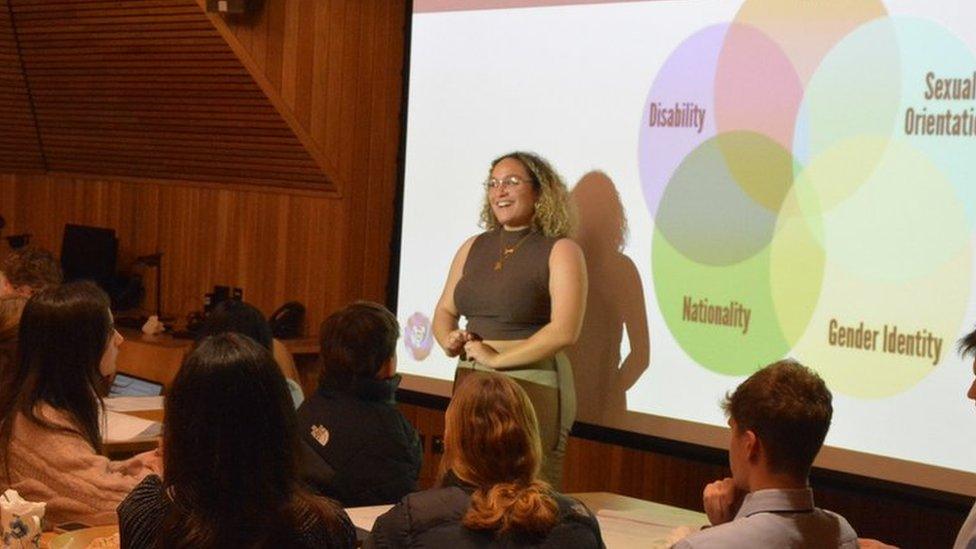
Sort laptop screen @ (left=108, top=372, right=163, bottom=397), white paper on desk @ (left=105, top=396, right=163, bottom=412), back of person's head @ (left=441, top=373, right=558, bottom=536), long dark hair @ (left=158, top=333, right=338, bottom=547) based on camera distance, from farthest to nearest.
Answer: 1. laptop screen @ (left=108, top=372, right=163, bottom=397)
2. white paper on desk @ (left=105, top=396, right=163, bottom=412)
3. back of person's head @ (left=441, top=373, right=558, bottom=536)
4. long dark hair @ (left=158, top=333, right=338, bottom=547)

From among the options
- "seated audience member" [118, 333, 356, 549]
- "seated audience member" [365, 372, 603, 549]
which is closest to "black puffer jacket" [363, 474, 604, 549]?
"seated audience member" [365, 372, 603, 549]

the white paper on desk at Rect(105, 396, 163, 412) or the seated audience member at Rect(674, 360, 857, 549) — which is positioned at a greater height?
the seated audience member at Rect(674, 360, 857, 549)

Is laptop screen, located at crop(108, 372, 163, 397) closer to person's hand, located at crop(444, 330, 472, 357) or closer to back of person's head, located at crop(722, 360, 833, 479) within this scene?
person's hand, located at crop(444, 330, 472, 357)

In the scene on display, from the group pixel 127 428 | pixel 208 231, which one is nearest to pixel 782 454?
pixel 127 428

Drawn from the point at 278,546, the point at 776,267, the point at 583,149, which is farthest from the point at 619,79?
the point at 278,546

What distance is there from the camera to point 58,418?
10.5ft

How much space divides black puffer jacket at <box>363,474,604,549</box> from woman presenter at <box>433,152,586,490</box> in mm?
1839

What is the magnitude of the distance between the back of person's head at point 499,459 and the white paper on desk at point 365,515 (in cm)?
64

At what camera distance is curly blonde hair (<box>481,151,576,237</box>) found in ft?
14.9

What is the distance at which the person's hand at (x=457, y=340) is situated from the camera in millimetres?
4484

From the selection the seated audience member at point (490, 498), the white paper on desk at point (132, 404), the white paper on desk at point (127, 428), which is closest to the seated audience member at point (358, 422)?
the white paper on desk at point (127, 428)

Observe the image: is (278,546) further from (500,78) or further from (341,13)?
(341,13)

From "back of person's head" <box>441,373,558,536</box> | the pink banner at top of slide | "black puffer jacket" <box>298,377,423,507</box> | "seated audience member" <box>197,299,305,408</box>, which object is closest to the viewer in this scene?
"back of person's head" <box>441,373,558,536</box>

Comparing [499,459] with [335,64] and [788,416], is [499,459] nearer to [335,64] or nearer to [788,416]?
[788,416]
